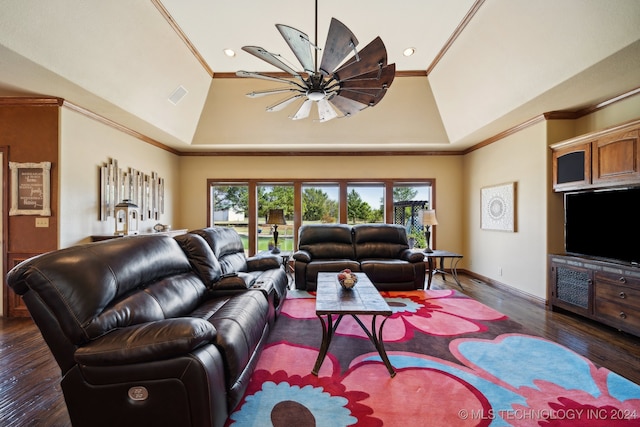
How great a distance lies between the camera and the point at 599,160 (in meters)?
3.00

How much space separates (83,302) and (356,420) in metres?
1.68

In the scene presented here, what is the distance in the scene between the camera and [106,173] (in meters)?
3.80

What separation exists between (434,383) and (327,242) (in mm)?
3035

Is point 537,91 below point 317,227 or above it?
above

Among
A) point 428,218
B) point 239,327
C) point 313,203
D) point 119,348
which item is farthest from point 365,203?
point 119,348

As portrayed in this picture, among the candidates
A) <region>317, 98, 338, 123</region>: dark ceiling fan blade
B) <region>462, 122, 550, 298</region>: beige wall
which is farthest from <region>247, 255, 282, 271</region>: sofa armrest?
<region>462, 122, 550, 298</region>: beige wall

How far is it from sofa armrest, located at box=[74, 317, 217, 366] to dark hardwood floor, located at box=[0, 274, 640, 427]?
875 mm

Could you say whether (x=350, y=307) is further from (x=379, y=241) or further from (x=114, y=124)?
(x=114, y=124)

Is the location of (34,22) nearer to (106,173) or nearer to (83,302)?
(106,173)

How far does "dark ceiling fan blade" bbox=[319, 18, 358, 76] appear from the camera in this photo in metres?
1.81

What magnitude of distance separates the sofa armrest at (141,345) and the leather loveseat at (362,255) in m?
3.00

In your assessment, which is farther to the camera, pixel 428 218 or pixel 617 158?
pixel 428 218

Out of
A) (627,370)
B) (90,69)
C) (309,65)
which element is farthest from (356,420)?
(90,69)

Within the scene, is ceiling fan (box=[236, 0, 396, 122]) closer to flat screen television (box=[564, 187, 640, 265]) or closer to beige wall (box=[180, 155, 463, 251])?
flat screen television (box=[564, 187, 640, 265])
